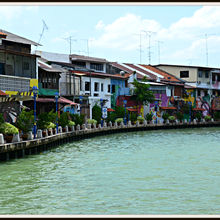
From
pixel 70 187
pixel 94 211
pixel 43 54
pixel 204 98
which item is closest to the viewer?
pixel 94 211

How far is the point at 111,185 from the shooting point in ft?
54.8

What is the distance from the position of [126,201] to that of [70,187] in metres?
3.18

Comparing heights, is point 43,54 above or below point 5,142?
above

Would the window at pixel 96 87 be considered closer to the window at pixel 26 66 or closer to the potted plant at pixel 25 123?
the window at pixel 26 66

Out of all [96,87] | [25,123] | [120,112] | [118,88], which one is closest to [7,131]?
[25,123]

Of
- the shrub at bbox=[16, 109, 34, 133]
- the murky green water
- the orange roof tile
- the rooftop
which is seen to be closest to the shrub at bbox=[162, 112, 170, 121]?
the orange roof tile

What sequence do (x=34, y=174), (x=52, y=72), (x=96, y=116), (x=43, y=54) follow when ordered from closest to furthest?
(x=34, y=174) < (x=52, y=72) < (x=96, y=116) < (x=43, y=54)

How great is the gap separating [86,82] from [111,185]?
137 ft

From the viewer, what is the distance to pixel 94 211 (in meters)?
12.6

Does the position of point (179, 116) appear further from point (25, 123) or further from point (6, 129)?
point (6, 129)

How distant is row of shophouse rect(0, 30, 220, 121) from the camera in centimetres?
3541

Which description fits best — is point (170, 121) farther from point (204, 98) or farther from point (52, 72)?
point (52, 72)

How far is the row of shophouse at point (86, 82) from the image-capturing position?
116ft

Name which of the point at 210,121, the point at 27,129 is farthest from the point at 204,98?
the point at 27,129
